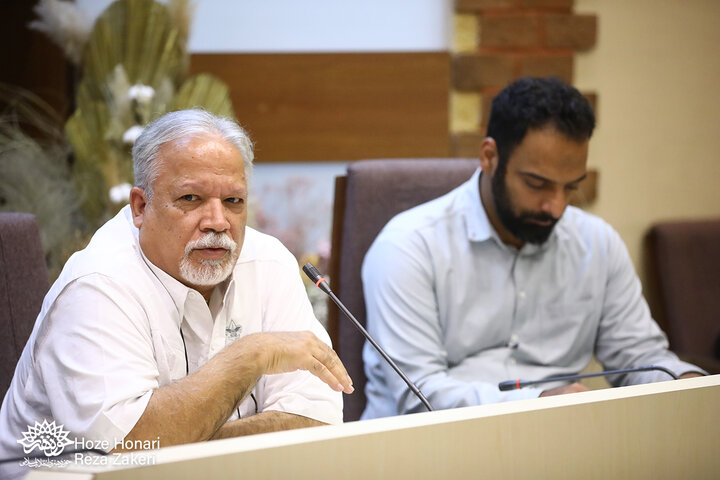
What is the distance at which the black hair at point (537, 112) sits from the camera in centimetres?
171

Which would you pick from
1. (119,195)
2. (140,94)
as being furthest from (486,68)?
(119,195)

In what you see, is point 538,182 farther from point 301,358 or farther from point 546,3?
point 546,3

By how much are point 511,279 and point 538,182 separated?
253 millimetres

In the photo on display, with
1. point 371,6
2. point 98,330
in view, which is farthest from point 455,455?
point 371,6

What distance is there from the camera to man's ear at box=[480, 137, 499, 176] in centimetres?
182

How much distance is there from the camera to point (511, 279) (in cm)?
185

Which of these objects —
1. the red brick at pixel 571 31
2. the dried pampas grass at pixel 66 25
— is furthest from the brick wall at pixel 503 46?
the dried pampas grass at pixel 66 25

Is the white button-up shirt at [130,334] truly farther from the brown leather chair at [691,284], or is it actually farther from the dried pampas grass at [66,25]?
the brown leather chair at [691,284]

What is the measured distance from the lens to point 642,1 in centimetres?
265

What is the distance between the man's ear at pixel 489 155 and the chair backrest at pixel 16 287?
1.01m

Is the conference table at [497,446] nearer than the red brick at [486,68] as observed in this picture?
Yes

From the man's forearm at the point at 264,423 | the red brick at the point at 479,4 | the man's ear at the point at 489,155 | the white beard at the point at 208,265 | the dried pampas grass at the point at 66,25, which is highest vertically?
the red brick at the point at 479,4

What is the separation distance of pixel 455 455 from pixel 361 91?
1.90 m

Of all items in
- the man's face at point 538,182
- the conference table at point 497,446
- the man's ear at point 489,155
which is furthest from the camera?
the man's ear at point 489,155
